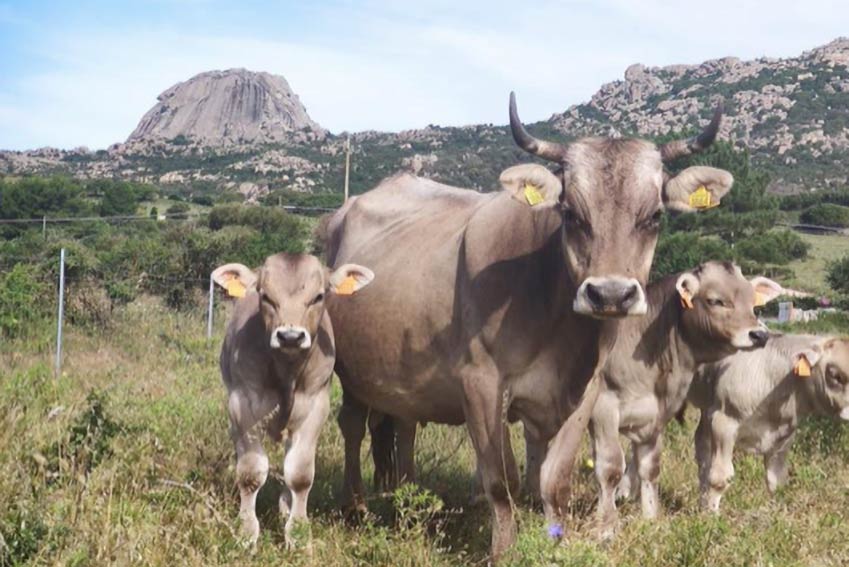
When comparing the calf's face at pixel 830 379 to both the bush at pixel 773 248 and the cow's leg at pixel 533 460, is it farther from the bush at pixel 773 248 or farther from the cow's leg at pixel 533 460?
→ the bush at pixel 773 248

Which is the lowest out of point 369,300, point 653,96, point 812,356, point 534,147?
point 812,356

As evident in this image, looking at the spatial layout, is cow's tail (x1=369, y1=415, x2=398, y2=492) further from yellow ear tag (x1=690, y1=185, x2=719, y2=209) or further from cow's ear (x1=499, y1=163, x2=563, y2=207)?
yellow ear tag (x1=690, y1=185, x2=719, y2=209)

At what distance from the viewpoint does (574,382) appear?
5062mm

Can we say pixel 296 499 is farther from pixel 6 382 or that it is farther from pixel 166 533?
pixel 6 382

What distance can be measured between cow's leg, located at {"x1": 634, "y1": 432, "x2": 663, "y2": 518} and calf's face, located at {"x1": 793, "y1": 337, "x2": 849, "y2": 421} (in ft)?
6.33

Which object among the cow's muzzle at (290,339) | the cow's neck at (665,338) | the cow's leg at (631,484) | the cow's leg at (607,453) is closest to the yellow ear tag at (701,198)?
the cow's leg at (607,453)

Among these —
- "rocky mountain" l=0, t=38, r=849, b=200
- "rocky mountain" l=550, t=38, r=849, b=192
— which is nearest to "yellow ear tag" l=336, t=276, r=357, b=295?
"rocky mountain" l=0, t=38, r=849, b=200

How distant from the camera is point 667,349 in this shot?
7980 millimetres

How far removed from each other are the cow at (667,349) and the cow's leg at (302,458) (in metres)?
2.47

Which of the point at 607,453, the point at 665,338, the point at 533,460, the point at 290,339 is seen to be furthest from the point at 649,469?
the point at 290,339

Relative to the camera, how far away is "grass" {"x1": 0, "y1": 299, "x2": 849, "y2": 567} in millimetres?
4469

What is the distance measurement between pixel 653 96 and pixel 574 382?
438ft

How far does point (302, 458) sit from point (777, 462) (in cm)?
492

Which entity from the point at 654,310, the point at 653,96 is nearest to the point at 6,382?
the point at 654,310
